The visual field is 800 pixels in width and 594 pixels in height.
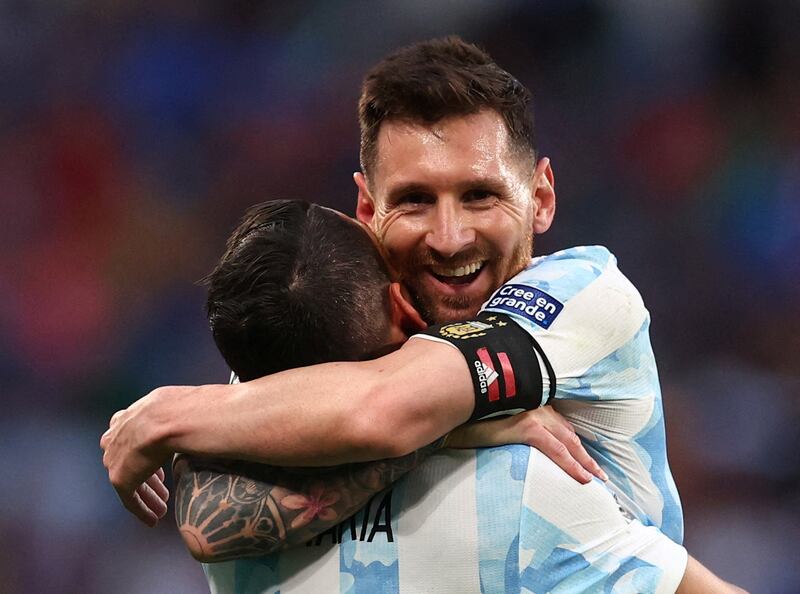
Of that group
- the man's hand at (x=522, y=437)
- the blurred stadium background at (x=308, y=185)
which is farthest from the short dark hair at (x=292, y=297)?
the blurred stadium background at (x=308, y=185)

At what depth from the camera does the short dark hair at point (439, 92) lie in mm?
2604

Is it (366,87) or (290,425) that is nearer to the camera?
(290,425)

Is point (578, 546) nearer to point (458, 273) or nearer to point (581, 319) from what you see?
point (581, 319)

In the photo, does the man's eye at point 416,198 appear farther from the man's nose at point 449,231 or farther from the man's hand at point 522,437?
the man's hand at point 522,437

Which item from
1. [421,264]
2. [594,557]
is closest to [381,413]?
[594,557]

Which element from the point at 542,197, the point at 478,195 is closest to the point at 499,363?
the point at 478,195

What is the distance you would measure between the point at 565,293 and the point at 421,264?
20.1 inches

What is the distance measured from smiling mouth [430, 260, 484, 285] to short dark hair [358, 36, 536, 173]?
0.36 meters

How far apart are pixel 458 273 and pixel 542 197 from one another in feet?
1.49

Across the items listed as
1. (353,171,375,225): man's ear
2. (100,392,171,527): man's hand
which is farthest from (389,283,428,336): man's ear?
(353,171,375,225): man's ear

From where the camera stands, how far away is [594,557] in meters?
1.99

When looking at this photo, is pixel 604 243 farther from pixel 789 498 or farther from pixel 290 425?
pixel 290 425

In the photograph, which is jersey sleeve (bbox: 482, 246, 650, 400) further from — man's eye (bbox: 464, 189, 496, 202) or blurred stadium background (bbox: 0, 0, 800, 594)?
blurred stadium background (bbox: 0, 0, 800, 594)

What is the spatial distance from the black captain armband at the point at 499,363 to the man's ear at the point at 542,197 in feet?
2.63
